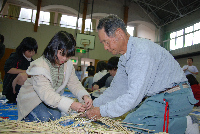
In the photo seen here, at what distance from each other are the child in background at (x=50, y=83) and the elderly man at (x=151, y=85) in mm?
319

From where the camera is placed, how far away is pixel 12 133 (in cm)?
95

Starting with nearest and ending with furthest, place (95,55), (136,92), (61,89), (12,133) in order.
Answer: (12,133)
(136,92)
(61,89)
(95,55)

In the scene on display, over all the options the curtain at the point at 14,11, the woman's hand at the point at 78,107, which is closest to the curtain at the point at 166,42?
the curtain at the point at 14,11

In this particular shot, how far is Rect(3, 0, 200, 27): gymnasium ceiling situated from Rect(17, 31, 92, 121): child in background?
1013 cm

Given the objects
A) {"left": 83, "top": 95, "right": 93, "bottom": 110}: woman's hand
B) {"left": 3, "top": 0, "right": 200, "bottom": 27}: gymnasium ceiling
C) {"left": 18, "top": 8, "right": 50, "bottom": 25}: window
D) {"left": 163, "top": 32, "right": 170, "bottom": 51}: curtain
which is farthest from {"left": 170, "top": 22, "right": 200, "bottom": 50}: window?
{"left": 83, "top": 95, "right": 93, "bottom": 110}: woman's hand

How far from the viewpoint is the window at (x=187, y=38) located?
9.76 meters

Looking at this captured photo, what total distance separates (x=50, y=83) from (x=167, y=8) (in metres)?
12.1

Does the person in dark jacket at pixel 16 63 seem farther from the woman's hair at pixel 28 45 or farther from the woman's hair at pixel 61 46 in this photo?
the woman's hair at pixel 61 46

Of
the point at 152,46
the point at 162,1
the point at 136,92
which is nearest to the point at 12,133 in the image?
the point at 136,92

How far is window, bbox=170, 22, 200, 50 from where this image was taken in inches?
384

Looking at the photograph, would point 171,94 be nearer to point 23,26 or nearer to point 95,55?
point 95,55

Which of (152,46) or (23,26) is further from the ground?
(23,26)

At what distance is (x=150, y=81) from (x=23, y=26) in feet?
36.2

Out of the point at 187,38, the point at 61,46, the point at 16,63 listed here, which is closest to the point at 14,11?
the point at 16,63
